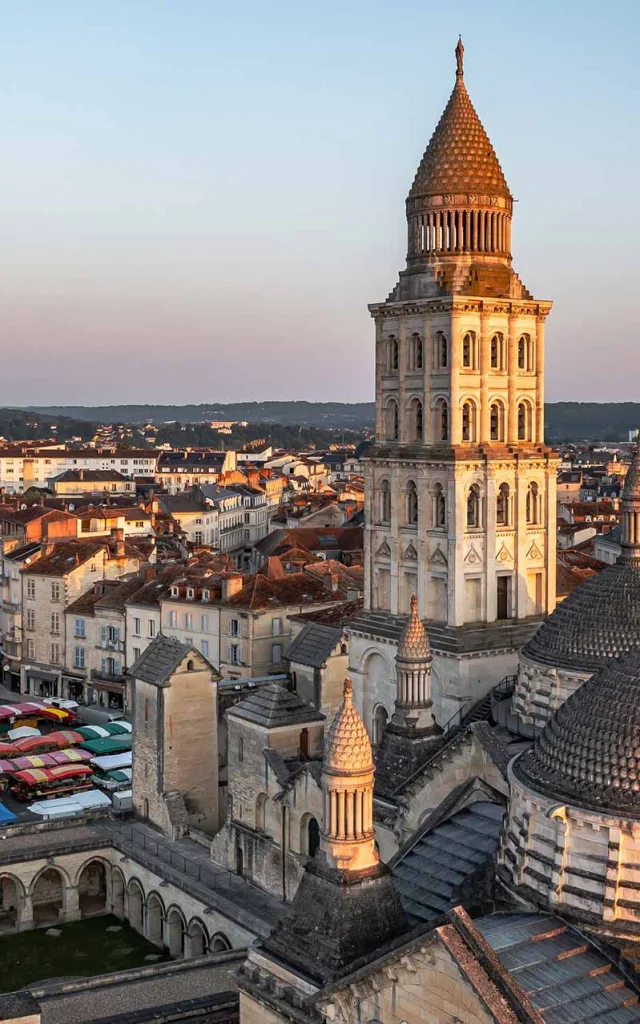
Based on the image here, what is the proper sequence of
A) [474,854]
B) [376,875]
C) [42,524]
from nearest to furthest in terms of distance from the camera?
[376,875] < [474,854] < [42,524]

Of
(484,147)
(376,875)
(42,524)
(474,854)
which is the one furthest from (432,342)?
(42,524)

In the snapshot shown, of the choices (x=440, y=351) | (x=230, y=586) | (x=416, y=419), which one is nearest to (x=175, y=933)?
(x=416, y=419)

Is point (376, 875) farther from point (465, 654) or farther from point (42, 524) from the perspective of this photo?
point (42, 524)

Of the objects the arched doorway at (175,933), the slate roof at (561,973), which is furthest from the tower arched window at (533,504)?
the slate roof at (561,973)

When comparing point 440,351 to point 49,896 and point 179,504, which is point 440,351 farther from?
point 179,504

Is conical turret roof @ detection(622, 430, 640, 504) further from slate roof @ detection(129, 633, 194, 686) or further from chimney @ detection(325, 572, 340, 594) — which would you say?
chimney @ detection(325, 572, 340, 594)

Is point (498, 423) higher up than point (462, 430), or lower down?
higher up

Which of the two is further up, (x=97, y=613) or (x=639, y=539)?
(x=639, y=539)
